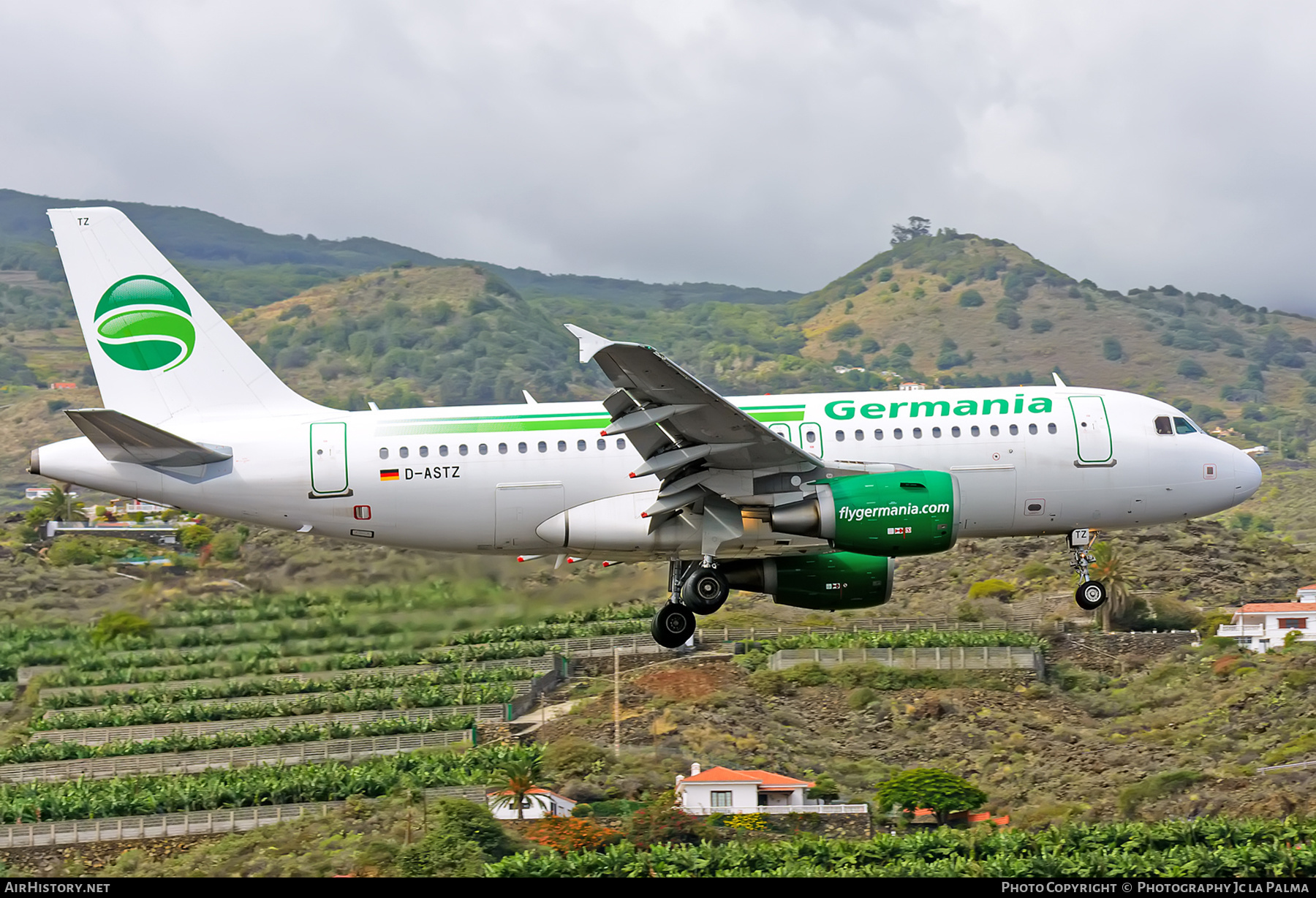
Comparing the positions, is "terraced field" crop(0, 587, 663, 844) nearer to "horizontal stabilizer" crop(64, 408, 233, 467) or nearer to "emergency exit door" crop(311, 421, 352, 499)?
"horizontal stabilizer" crop(64, 408, 233, 467)

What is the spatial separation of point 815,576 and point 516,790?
29996mm

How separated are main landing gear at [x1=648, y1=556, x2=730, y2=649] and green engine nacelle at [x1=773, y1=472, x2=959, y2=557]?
258 centimetres

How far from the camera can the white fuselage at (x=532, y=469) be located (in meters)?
34.8

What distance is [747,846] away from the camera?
5922 centimetres

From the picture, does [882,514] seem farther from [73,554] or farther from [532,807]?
[73,554]

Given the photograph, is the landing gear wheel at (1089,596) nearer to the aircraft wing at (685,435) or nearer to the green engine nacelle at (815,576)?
the green engine nacelle at (815,576)

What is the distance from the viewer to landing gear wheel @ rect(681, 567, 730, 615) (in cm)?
3534

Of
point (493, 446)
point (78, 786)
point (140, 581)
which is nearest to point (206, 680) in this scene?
point (78, 786)

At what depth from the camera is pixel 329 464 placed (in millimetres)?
34906

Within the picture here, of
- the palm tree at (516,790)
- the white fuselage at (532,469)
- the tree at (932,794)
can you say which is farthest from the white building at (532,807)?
the white fuselage at (532,469)

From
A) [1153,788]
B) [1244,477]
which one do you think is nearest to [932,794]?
[1153,788]

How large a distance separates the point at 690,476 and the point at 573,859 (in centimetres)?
2587

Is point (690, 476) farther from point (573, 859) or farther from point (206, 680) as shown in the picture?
point (206, 680)
